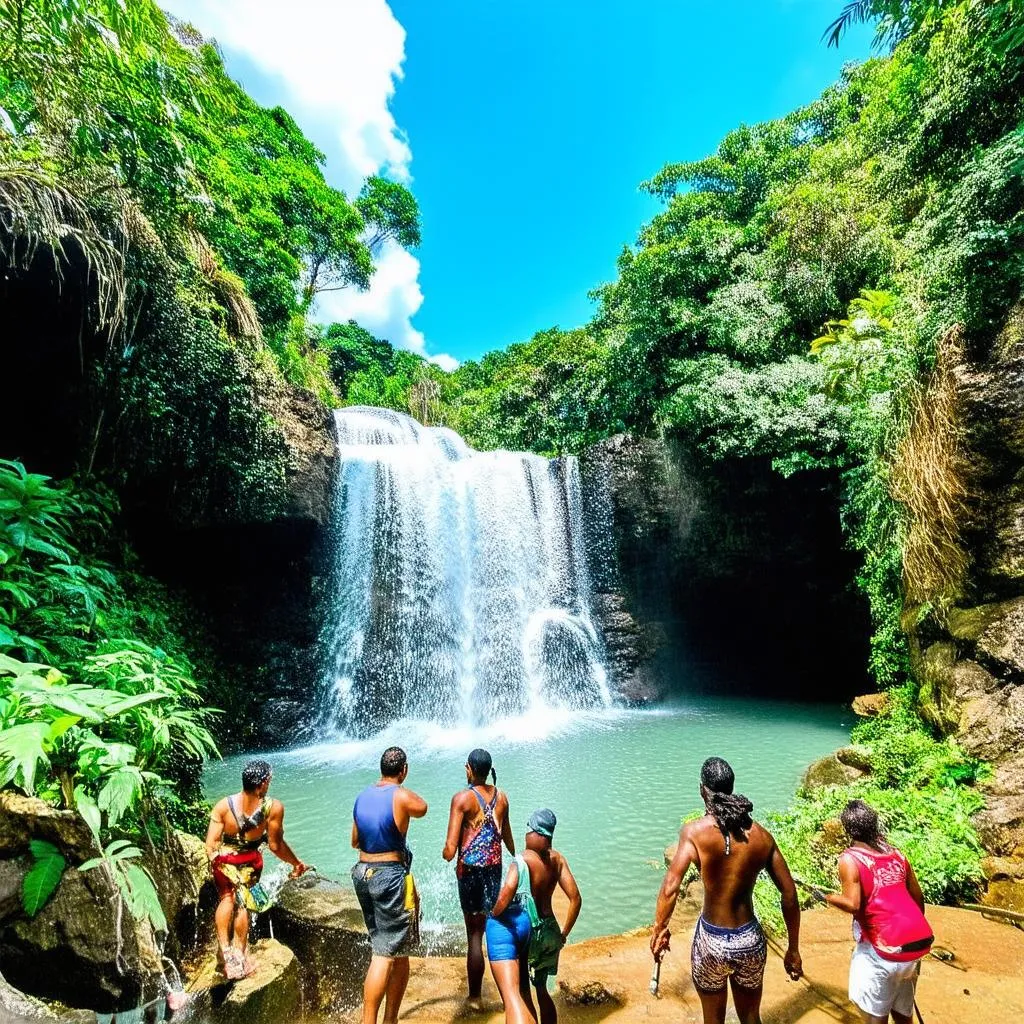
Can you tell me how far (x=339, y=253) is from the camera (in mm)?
19797

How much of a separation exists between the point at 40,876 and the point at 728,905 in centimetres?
308

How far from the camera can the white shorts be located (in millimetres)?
2301

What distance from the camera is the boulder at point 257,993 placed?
2.70 m

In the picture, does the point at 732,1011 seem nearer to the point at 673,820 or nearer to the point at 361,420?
the point at 673,820

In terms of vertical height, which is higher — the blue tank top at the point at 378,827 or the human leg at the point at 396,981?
the blue tank top at the point at 378,827

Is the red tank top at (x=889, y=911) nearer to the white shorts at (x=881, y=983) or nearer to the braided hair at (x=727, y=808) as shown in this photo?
the white shorts at (x=881, y=983)

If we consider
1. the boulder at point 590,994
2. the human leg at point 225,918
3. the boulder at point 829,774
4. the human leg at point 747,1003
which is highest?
the human leg at point 225,918

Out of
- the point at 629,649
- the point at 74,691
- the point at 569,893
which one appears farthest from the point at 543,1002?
the point at 629,649

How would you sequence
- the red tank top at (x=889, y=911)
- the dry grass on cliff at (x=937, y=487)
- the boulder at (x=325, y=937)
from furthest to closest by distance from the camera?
1. the dry grass on cliff at (x=937, y=487)
2. the boulder at (x=325, y=937)
3. the red tank top at (x=889, y=911)

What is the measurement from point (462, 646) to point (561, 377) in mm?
12432

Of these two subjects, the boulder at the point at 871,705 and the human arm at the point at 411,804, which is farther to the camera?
the boulder at the point at 871,705

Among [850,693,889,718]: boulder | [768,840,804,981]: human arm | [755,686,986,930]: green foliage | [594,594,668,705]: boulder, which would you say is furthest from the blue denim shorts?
[594,594,668,705]: boulder

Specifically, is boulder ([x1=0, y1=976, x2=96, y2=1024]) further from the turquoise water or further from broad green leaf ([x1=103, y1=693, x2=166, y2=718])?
the turquoise water

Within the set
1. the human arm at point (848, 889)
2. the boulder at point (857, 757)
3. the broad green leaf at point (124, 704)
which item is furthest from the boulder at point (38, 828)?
the boulder at point (857, 757)
